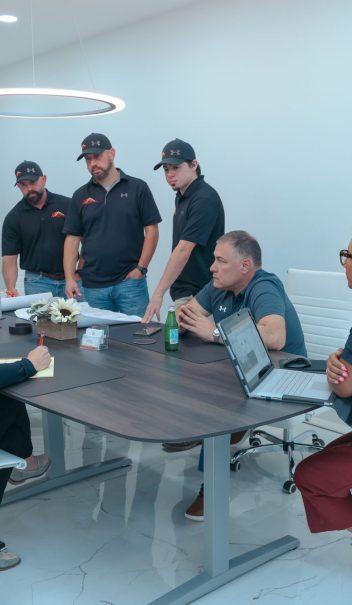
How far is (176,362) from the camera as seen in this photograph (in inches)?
99.8

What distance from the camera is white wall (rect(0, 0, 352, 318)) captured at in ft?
14.0

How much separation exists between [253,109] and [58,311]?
2.51 m

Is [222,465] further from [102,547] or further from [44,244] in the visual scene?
[44,244]

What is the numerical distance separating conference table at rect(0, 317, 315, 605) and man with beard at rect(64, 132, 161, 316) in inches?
50.0

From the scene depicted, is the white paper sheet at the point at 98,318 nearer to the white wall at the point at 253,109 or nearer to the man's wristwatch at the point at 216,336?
the man's wristwatch at the point at 216,336

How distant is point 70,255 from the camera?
414 cm

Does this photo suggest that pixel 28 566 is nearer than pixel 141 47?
Yes

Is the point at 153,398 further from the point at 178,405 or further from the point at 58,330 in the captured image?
the point at 58,330

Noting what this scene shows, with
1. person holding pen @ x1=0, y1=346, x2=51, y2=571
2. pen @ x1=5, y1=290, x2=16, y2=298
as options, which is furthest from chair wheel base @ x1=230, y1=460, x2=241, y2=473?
pen @ x1=5, y1=290, x2=16, y2=298

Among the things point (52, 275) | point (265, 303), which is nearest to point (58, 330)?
point (265, 303)

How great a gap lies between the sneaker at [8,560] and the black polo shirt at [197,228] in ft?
5.92

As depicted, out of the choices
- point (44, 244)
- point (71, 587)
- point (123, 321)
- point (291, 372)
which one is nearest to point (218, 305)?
point (123, 321)

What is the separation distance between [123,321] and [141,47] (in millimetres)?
3139

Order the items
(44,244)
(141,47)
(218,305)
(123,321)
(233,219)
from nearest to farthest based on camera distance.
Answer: (218,305) < (123,321) < (44,244) < (233,219) < (141,47)
